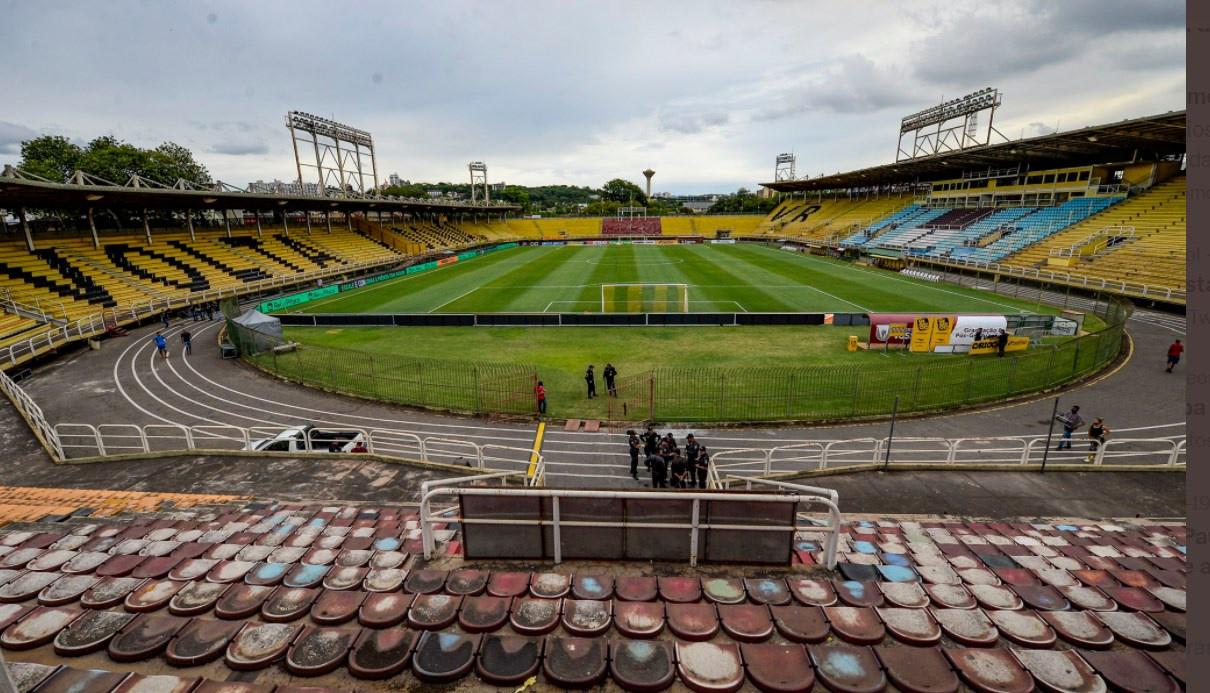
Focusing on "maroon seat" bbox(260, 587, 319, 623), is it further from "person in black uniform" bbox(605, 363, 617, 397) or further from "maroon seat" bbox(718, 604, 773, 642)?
"person in black uniform" bbox(605, 363, 617, 397)

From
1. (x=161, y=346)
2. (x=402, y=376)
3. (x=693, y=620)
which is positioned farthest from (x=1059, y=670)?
(x=161, y=346)

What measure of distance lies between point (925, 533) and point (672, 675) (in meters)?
5.72

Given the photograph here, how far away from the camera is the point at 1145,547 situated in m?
7.21

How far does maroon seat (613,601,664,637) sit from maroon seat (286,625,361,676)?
2151mm

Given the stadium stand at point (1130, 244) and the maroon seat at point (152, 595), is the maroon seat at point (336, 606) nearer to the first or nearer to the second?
the maroon seat at point (152, 595)

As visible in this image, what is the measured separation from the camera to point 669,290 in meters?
40.2

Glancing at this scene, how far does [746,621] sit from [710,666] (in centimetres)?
68

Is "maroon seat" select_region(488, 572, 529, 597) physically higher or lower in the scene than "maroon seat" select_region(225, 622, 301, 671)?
lower

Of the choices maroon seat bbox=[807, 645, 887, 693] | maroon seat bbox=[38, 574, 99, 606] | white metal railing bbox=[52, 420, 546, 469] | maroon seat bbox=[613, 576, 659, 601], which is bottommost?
white metal railing bbox=[52, 420, 546, 469]

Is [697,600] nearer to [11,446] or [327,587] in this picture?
[327,587]

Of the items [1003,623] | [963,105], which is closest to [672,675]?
[1003,623]

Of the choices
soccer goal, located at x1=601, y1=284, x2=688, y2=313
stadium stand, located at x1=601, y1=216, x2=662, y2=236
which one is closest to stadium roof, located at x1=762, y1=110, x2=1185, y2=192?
soccer goal, located at x1=601, y1=284, x2=688, y2=313

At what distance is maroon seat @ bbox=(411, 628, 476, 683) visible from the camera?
150 inches

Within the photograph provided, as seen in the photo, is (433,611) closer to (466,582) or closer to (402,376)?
(466,582)
